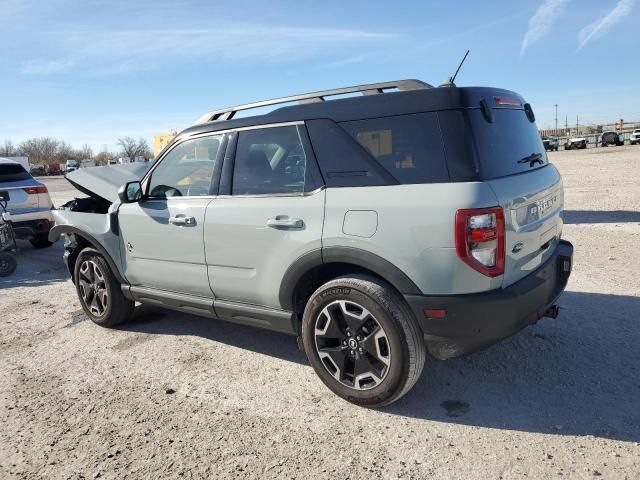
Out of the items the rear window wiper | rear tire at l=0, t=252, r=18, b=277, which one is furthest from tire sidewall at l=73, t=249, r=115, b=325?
the rear window wiper

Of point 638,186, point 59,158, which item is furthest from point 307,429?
point 59,158

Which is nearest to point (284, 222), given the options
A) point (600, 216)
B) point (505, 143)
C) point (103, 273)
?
point (505, 143)

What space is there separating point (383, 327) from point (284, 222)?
0.96m

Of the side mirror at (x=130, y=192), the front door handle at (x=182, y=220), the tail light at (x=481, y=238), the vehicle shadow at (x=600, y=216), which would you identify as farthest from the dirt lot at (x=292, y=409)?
the vehicle shadow at (x=600, y=216)

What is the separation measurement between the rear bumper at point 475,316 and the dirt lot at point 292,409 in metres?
0.53

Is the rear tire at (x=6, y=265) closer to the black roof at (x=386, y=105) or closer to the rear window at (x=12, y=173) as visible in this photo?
the rear window at (x=12, y=173)

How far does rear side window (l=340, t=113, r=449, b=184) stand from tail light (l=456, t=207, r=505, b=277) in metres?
0.28

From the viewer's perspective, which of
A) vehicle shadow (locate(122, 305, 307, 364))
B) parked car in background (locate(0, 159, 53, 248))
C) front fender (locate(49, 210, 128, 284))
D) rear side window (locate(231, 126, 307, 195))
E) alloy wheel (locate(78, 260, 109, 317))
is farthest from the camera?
parked car in background (locate(0, 159, 53, 248))

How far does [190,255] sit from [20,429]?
161 centimetres

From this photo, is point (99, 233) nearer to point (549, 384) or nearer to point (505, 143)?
point (505, 143)

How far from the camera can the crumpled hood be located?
16.5ft

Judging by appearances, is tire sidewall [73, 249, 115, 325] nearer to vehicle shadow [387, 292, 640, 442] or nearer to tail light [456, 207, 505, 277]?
vehicle shadow [387, 292, 640, 442]

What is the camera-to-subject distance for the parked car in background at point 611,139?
156 feet

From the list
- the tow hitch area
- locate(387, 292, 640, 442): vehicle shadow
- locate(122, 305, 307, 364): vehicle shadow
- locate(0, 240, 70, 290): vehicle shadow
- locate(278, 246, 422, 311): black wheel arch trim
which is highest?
locate(278, 246, 422, 311): black wheel arch trim
